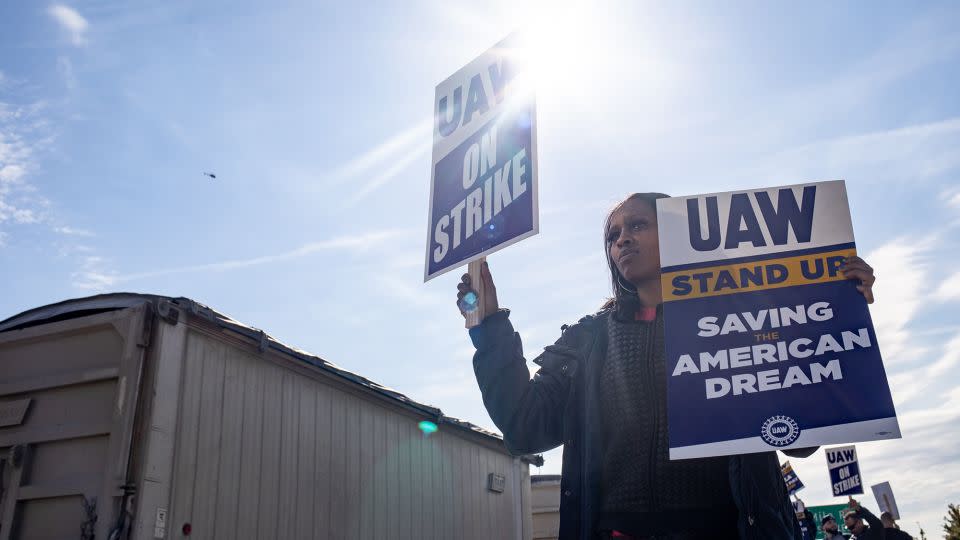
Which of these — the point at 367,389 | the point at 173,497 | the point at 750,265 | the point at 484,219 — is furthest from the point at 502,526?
the point at 750,265

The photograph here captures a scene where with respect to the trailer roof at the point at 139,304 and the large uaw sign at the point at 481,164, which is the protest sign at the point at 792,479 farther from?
the large uaw sign at the point at 481,164

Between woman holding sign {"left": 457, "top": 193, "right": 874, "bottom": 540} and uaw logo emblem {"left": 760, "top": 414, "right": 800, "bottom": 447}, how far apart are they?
0.36ft

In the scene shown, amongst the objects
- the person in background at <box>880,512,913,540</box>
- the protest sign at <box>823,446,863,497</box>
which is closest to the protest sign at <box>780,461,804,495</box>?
the protest sign at <box>823,446,863,497</box>

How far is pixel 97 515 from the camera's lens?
5.15m

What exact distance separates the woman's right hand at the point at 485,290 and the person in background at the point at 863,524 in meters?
8.91

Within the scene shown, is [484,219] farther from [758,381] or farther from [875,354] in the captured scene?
[875,354]

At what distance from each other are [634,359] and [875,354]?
0.78m

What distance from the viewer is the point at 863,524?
10.5m

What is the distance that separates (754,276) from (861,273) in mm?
326

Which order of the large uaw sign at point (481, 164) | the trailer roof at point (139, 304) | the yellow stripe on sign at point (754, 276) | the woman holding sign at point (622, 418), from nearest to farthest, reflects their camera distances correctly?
1. the woman holding sign at point (622, 418)
2. the yellow stripe on sign at point (754, 276)
3. the large uaw sign at point (481, 164)
4. the trailer roof at point (139, 304)

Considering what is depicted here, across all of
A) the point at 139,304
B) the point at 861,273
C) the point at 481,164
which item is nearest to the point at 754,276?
the point at 861,273

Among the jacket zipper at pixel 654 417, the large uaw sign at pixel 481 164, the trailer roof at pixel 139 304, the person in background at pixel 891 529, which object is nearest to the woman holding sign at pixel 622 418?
the jacket zipper at pixel 654 417

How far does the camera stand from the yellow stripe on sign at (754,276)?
104 inches

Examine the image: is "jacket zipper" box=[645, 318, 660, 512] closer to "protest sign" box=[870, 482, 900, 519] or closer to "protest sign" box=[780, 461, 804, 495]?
"protest sign" box=[870, 482, 900, 519]
